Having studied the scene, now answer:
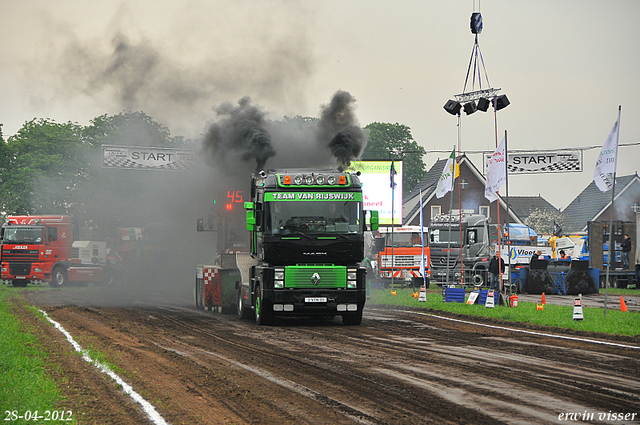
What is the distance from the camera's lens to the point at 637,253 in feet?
119

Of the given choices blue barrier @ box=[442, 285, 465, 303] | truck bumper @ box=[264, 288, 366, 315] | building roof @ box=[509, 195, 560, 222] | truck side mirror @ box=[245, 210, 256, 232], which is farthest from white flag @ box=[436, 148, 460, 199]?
building roof @ box=[509, 195, 560, 222]

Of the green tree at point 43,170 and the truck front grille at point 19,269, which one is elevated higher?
the green tree at point 43,170

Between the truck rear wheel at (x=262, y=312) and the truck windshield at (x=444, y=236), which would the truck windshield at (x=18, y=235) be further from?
the truck rear wheel at (x=262, y=312)

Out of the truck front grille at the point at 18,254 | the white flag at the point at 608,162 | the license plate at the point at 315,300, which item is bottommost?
the license plate at the point at 315,300

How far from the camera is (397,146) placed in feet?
267

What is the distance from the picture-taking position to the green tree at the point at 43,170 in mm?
56594

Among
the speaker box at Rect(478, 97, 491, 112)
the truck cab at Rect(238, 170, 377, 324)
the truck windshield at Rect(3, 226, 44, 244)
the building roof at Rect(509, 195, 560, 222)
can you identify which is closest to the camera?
the truck cab at Rect(238, 170, 377, 324)

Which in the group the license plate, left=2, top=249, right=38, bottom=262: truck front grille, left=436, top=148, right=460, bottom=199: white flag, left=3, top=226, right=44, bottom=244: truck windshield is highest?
left=436, top=148, right=460, bottom=199: white flag

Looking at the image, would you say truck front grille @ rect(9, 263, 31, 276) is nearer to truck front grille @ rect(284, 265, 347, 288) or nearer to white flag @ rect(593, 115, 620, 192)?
truck front grille @ rect(284, 265, 347, 288)

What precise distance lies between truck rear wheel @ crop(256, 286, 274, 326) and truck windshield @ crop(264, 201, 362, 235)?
5.54ft

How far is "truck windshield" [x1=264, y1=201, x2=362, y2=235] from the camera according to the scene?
16.8m

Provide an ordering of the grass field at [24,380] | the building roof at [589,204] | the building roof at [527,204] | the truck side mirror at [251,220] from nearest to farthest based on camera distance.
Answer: the grass field at [24,380]
the truck side mirror at [251,220]
the building roof at [589,204]
the building roof at [527,204]

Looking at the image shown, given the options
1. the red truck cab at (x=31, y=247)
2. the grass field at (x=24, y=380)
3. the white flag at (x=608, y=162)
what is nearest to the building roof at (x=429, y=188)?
the red truck cab at (x=31, y=247)

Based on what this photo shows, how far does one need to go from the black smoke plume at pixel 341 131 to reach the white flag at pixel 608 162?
7518 mm
